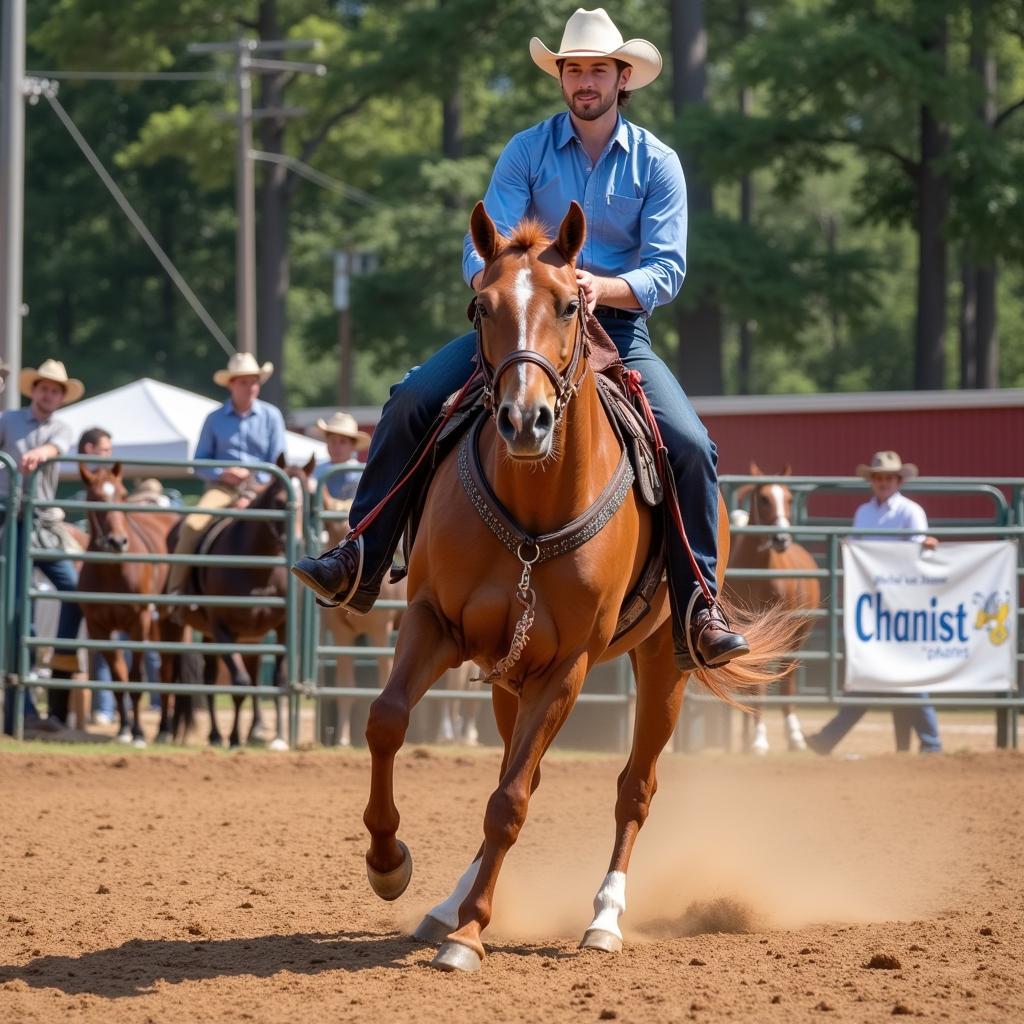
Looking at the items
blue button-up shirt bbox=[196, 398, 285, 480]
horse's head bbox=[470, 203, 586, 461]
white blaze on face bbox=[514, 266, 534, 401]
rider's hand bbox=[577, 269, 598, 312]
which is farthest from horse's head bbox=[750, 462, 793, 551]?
white blaze on face bbox=[514, 266, 534, 401]

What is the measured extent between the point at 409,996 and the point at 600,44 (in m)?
3.43

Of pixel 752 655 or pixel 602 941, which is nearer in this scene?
pixel 602 941

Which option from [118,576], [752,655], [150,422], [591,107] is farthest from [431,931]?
[150,422]

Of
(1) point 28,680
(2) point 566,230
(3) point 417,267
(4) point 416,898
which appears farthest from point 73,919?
(3) point 417,267

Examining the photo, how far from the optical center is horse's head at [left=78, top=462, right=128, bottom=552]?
1233 centimetres

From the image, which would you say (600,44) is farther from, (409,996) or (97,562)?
(97,562)

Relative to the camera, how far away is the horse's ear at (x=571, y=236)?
17.9 feet

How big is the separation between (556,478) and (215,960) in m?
1.93

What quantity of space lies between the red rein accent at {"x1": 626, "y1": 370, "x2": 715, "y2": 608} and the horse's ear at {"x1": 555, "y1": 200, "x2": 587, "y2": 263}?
94cm

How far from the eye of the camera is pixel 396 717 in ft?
18.0

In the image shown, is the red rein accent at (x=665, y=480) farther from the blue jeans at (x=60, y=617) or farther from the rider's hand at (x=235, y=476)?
the rider's hand at (x=235, y=476)

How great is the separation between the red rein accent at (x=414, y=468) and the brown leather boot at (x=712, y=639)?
1.15 meters

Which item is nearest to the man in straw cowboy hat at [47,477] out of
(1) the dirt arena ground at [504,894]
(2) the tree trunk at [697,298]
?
(1) the dirt arena ground at [504,894]

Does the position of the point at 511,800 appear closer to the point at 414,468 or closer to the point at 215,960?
the point at 215,960
